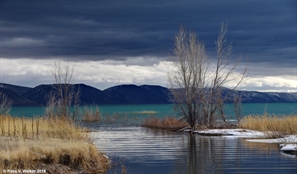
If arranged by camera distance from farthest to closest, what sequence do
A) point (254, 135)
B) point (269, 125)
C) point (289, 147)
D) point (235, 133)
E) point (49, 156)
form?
point (235, 133)
point (254, 135)
point (269, 125)
point (289, 147)
point (49, 156)

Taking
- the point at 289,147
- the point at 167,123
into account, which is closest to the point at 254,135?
the point at 289,147

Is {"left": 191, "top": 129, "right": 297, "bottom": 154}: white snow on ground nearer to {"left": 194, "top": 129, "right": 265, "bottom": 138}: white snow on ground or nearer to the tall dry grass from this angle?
{"left": 194, "top": 129, "right": 265, "bottom": 138}: white snow on ground

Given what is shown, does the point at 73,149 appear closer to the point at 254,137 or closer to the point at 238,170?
the point at 238,170

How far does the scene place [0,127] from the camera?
24016 millimetres

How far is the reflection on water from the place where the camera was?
19125mm

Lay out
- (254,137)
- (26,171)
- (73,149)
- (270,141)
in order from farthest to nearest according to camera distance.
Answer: (254,137)
(270,141)
(73,149)
(26,171)

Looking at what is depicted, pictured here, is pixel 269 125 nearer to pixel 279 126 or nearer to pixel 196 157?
pixel 279 126

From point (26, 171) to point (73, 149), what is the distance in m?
2.93

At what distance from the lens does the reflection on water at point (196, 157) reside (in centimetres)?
1912

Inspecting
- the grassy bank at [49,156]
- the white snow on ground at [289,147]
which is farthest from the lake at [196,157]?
the grassy bank at [49,156]

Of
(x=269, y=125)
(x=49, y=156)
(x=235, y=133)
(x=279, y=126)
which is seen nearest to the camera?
(x=49, y=156)

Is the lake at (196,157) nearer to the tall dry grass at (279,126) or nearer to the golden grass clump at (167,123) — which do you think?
the tall dry grass at (279,126)

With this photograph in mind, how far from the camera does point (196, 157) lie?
2288 centimetres

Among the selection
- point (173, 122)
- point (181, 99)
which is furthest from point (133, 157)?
point (173, 122)
